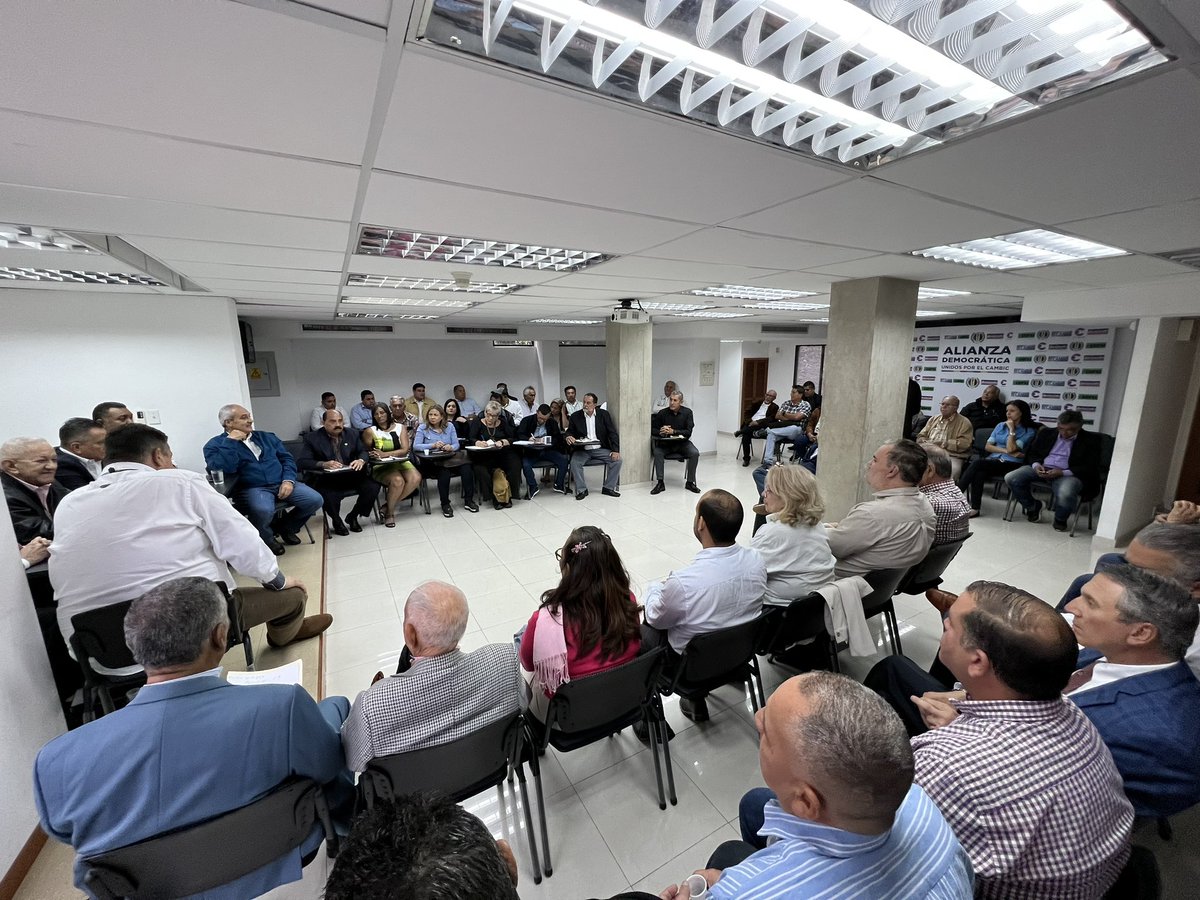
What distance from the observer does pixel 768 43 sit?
0.90 m

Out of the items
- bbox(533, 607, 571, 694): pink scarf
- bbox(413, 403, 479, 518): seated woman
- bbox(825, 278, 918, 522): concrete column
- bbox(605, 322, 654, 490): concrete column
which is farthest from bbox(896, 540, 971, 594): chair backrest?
bbox(413, 403, 479, 518): seated woman

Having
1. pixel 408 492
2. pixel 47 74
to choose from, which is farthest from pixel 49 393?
pixel 47 74

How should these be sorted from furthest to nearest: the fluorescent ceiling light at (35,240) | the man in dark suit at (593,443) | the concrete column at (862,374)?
the man in dark suit at (593,443) → the concrete column at (862,374) → the fluorescent ceiling light at (35,240)

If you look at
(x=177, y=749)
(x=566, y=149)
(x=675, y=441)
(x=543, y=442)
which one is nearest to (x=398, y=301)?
(x=543, y=442)

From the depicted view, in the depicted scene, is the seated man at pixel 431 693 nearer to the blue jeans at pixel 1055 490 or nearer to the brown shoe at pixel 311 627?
the brown shoe at pixel 311 627

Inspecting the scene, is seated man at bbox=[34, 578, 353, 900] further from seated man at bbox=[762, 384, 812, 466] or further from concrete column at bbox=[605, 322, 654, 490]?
seated man at bbox=[762, 384, 812, 466]

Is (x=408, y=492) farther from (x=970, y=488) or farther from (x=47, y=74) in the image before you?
(x=970, y=488)

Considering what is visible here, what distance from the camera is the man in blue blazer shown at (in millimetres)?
1190

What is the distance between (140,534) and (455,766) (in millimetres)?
1807

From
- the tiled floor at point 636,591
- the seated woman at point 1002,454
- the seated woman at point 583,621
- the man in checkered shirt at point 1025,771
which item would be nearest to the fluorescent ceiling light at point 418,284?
the tiled floor at point 636,591

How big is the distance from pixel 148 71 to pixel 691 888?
2097mm

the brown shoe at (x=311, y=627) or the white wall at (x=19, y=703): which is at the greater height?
the white wall at (x=19, y=703)

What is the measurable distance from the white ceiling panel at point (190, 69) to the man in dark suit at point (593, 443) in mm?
5288

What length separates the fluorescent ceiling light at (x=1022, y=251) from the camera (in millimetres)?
2395
